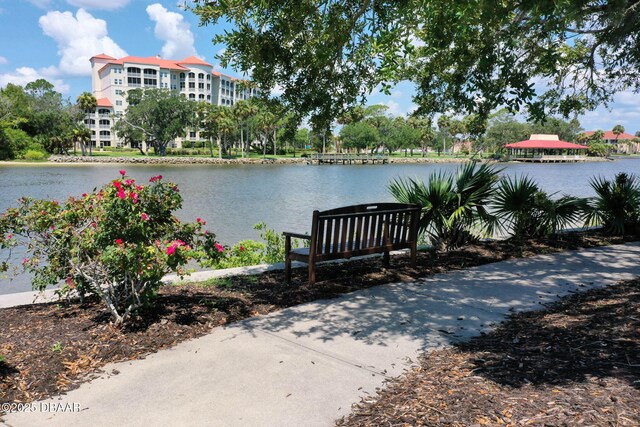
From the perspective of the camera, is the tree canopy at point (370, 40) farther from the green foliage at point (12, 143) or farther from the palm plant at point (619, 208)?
the green foliage at point (12, 143)

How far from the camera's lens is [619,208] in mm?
10219

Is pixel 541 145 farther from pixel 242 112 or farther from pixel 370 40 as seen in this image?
pixel 370 40

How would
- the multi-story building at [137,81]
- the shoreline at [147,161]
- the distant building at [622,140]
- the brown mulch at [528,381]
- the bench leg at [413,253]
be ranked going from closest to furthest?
the brown mulch at [528,381], the bench leg at [413,253], the shoreline at [147,161], the multi-story building at [137,81], the distant building at [622,140]

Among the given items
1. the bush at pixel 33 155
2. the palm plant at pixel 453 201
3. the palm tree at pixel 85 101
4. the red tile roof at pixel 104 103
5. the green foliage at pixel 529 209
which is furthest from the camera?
the red tile roof at pixel 104 103

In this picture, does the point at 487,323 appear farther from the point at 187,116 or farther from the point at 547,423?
the point at 187,116

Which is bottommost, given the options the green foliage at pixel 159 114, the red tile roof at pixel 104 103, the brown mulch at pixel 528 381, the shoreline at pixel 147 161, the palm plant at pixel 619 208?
the shoreline at pixel 147 161

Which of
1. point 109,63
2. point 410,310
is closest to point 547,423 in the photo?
point 410,310

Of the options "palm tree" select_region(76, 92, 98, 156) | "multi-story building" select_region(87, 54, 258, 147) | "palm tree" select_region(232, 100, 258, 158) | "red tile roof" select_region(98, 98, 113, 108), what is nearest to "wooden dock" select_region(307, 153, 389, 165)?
"palm tree" select_region(232, 100, 258, 158)

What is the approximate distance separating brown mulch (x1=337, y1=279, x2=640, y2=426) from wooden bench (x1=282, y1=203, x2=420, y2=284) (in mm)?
2133

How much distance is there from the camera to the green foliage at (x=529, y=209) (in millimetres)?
9289

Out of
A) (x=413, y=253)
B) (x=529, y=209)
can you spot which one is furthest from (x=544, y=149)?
(x=413, y=253)

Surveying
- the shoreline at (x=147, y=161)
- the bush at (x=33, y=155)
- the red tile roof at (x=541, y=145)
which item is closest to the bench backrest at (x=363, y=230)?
the shoreline at (x=147, y=161)

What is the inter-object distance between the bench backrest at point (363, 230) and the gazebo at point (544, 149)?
4173 inches

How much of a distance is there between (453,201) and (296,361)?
5335 mm
